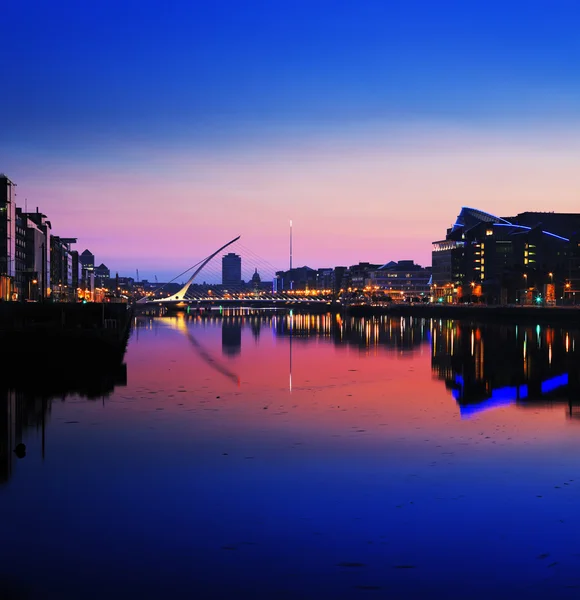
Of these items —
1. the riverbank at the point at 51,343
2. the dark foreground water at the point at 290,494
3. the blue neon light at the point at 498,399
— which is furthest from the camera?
the riverbank at the point at 51,343

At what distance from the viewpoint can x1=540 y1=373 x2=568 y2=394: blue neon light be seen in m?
36.4

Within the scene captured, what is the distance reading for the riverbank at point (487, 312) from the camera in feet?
399

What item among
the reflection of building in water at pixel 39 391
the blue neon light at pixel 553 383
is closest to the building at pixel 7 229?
the reflection of building in water at pixel 39 391

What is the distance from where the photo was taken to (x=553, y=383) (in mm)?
39031

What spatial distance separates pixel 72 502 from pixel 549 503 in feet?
32.0

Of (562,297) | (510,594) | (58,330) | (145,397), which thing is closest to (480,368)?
(145,397)

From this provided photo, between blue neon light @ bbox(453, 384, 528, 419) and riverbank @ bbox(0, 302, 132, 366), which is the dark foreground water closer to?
blue neon light @ bbox(453, 384, 528, 419)

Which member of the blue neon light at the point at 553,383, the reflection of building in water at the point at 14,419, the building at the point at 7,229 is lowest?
the blue neon light at the point at 553,383

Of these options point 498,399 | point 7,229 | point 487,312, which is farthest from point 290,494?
point 487,312

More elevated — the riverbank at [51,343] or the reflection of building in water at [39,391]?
the riverbank at [51,343]

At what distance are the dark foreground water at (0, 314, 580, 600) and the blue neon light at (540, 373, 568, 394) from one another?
0.60 m

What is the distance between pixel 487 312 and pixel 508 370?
3921 inches

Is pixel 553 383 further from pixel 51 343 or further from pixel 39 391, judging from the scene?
pixel 51 343

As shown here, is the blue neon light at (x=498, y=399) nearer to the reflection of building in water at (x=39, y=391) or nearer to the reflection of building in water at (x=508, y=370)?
the reflection of building in water at (x=508, y=370)
